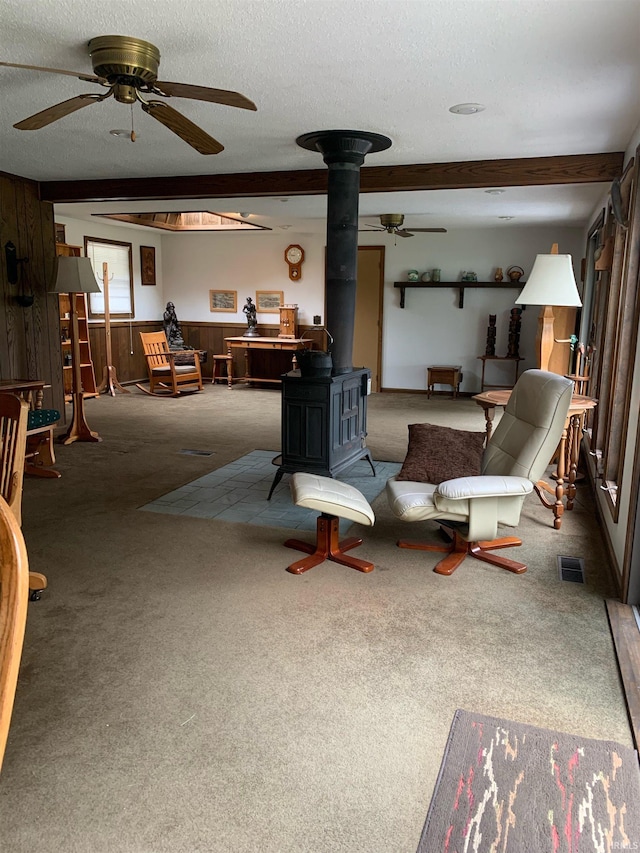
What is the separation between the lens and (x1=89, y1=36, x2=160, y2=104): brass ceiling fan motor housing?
8.78 feet

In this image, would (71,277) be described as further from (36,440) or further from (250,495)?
(250,495)

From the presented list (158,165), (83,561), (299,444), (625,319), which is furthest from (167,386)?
(625,319)

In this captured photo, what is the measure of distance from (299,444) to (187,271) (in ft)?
23.0

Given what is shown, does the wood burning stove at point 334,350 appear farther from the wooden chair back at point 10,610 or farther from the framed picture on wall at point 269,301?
the framed picture on wall at point 269,301

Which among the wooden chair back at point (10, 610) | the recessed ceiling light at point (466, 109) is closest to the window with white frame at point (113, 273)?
the recessed ceiling light at point (466, 109)

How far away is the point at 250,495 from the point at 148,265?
689 cm

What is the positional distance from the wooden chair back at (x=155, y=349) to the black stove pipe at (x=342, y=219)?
16.4 feet

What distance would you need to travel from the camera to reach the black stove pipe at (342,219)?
4184 millimetres

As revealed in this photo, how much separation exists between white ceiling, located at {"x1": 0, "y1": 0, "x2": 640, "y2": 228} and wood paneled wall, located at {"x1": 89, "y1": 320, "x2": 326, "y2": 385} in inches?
175

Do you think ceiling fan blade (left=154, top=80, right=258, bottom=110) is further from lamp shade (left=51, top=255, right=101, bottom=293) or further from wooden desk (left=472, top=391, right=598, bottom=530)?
lamp shade (left=51, top=255, right=101, bottom=293)

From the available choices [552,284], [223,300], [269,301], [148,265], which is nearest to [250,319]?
[269,301]

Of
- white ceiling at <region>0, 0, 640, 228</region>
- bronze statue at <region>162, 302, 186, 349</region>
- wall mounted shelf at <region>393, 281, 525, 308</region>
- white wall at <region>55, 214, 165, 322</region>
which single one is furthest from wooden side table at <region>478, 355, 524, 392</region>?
→ white wall at <region>55, 214, 165, 322</region>

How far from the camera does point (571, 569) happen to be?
3.34 metres

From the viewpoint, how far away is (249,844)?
1607mm
